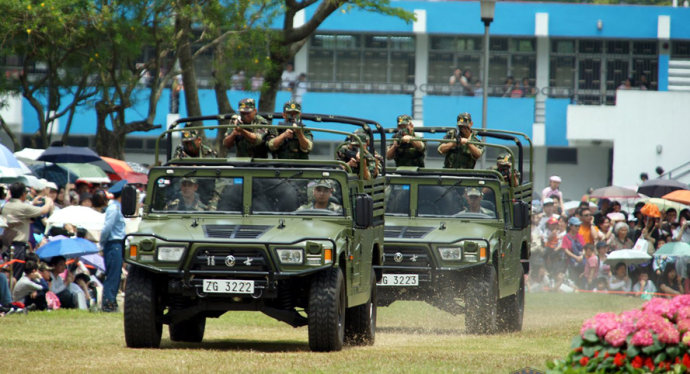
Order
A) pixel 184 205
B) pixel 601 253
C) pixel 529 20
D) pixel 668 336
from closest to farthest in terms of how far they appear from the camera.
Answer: pixel 668 336, pixel 184 205, pixel 601 253, pixel 529 20

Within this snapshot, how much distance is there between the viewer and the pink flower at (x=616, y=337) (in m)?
8.04

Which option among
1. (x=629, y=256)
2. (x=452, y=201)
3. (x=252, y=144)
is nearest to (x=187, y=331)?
(x=252, y=144)

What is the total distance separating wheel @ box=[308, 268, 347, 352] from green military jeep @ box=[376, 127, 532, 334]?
8.86ft

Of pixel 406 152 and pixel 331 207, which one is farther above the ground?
pixel 406 152

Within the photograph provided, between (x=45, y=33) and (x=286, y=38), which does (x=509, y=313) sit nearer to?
(x=286, y=38)

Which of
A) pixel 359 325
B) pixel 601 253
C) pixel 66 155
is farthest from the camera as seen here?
pixel 601 253

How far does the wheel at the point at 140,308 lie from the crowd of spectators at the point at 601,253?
529 inches

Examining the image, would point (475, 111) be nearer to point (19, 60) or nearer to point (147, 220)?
point (19, 60)

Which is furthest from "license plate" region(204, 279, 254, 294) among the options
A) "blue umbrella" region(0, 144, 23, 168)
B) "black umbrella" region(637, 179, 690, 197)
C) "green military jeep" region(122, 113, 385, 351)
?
"black umbrella" region(637, 179, 690, 197)

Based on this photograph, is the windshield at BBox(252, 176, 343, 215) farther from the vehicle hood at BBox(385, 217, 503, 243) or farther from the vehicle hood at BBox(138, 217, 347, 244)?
the vehicle hood at BBox(385, 217, 503, 243)

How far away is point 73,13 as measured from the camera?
2694cm

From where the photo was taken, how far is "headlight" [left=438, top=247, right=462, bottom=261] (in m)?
15.5

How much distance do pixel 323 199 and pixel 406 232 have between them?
127 inches

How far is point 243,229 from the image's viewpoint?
1253 centimetres
